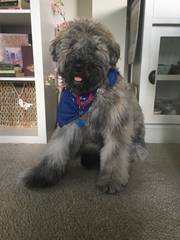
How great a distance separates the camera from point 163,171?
3.43ft

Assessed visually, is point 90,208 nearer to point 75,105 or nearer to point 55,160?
point 55,160

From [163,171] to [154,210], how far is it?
0.97ft

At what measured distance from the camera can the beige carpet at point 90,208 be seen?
0.68 meters

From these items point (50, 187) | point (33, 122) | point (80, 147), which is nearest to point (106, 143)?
point (80, 147)

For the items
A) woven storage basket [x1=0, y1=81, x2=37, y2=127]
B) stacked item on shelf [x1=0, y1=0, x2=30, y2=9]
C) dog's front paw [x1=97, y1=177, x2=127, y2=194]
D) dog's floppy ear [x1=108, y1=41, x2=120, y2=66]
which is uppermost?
stacked item on shelf [x1=0, y1=0, x2=30, y2=9]

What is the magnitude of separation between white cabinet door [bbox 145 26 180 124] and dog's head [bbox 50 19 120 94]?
1.60ft

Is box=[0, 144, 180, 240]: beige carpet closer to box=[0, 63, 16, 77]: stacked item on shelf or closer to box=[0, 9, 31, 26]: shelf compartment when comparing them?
box=[0, 63, 16, 77]: stacked item on shelf

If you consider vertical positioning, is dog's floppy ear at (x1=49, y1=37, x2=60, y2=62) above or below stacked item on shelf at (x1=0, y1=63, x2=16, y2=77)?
above

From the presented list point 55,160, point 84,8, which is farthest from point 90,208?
point 84,8

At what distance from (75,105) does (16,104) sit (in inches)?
26.5

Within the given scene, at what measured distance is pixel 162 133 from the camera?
53.7 inches

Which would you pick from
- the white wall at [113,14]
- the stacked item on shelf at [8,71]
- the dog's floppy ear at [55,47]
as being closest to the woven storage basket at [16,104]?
the stacked item on shelf at [8,71]

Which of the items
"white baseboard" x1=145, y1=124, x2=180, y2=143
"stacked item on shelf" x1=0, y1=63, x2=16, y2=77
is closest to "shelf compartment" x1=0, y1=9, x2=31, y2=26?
"stacked item on shelf" x1=0, y1=63, x2=16, y2=77

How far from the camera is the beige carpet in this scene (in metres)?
0.68
